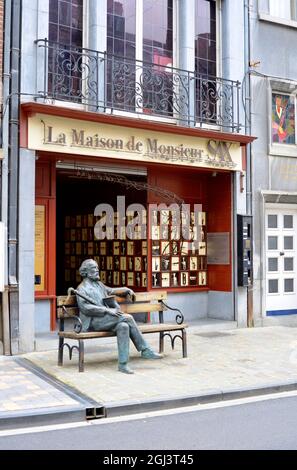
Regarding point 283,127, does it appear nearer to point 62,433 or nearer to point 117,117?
point 117,117

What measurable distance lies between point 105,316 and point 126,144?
3762 millimetres

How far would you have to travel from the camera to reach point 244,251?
12758 mm

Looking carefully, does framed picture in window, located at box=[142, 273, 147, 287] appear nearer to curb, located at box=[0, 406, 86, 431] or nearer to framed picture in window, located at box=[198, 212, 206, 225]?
framed picture in window, located at box=[198, 212, 206, 225]

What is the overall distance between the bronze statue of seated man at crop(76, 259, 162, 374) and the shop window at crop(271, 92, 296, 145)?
21.2 feet

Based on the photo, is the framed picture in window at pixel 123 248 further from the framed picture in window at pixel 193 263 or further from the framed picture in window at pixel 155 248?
the framed picture in window at pixel 193 263

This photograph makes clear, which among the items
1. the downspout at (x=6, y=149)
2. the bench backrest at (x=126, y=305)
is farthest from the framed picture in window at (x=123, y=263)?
the downspout at (x=6, y=149)

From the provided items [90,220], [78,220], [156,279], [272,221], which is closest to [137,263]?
[156,279]

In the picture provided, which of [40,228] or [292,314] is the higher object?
[40,228]

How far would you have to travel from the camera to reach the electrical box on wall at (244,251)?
41.9 ft

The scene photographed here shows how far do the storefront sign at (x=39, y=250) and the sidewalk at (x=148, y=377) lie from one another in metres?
1.45

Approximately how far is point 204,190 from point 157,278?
2.32 metres

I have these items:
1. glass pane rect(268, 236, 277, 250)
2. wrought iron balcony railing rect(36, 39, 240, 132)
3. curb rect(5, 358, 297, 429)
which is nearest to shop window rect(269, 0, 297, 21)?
wrought iron balcony railing rect(36, 39, 240, 132)
